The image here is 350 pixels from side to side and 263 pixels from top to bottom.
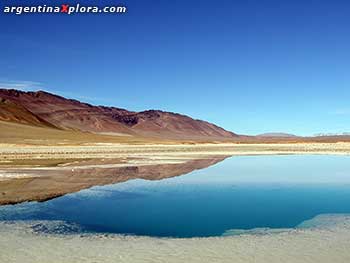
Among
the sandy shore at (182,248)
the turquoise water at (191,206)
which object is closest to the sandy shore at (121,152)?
the turquoise water at (191,206)

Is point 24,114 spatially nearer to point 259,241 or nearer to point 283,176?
point 283,176

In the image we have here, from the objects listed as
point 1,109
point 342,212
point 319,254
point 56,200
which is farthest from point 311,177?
point 1,109

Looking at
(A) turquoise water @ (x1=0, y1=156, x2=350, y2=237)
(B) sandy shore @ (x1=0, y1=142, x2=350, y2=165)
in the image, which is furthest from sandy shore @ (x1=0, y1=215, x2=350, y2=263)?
(B) sandy shore @ (x1=0, y1=142, x2=350, y2=165)

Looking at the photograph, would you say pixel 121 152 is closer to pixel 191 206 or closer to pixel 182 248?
pixel 191 206

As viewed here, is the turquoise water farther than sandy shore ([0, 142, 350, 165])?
No

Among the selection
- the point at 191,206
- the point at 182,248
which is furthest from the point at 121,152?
the point at 182,248

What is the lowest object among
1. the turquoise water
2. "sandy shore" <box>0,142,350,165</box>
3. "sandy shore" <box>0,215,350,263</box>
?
"sandy shore" <box>0,215,350,263</box>

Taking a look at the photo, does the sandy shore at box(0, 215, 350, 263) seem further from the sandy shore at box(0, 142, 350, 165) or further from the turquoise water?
the sandy shore at box(0, 142, 350, 165)

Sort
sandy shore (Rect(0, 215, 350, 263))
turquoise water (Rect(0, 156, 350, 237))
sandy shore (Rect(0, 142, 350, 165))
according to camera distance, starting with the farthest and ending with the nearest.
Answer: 1. sandy shore (Rect(0, 142, 350, 165))
2. turquoise water (Rect(0, 156, 350, 237))
3. sandy shore (Rect(0, 215, 350, 263))
